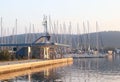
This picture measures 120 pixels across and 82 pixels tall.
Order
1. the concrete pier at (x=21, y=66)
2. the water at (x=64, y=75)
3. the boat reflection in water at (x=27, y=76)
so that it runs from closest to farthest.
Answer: the boat reflection in water at (x=27, y=76), the water at (x=64, y=75), the concrete pier at (x=21, y=66)

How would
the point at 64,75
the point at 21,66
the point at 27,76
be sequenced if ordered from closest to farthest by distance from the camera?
the point at 27,76
the point at 64,75
the point at 21,66

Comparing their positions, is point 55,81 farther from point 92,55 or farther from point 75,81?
point 92,55

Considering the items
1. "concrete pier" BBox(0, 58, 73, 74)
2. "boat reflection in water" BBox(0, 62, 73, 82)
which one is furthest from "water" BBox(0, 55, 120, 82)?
"concrete pier" BBox(0, 58, 73, 74)

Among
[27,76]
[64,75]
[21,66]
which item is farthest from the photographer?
[21,66]

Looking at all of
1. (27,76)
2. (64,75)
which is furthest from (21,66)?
(64,75)

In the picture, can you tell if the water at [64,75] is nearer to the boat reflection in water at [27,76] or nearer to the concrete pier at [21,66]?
the boat reflection in water at [27,76]

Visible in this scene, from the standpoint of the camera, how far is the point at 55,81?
3806 centimetres

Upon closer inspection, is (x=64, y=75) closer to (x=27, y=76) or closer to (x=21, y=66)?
(x=27, y=76)

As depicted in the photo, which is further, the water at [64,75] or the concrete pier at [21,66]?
the concrete pier at [21,66]

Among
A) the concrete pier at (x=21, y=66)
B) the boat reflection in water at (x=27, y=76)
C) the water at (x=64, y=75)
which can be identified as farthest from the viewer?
the concrete pier at (x=21, y=66)

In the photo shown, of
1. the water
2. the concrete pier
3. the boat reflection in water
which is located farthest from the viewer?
the concrete pier

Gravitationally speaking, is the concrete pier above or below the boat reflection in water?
above

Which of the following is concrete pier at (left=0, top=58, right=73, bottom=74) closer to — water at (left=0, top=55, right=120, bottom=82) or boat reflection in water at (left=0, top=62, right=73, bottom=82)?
boat reflection in water at (left=0, top=62, right=73, bottom=82)

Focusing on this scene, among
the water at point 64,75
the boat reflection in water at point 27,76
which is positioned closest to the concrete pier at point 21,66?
the boat reflection in water at point 27,76
